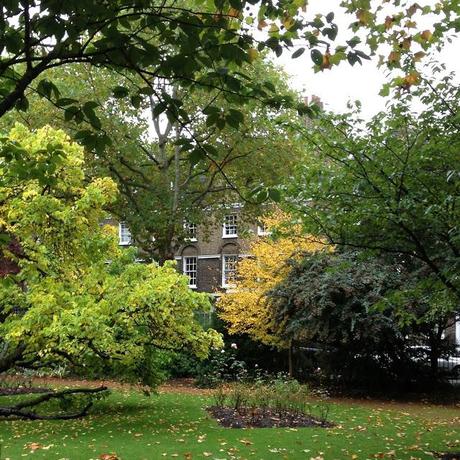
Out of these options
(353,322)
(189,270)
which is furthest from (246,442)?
(189,270)

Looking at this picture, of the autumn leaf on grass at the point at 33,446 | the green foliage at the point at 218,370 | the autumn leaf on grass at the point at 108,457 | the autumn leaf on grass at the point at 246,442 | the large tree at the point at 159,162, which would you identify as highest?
the large tree at the point at 159,162

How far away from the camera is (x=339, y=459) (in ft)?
26.8

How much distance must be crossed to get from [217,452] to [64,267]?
13.0ft

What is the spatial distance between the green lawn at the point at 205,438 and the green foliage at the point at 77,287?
112 centimetres

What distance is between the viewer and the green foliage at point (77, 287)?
6148mm

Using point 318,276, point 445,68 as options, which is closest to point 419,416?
point 318,276

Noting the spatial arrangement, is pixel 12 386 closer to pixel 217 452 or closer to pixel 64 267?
pixel 217 452

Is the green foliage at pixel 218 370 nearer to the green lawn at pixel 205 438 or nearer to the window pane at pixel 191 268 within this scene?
the green lawn at pixel 205 438

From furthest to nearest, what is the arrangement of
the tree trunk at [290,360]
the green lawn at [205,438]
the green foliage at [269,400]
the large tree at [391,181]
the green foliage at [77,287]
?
1. the tree trunk at [290,360]
2. the green foliage at [269,400]
3. the green lawn at [205,438]
4. the large tree at [391,181]
5. the green foliage at [77,287]

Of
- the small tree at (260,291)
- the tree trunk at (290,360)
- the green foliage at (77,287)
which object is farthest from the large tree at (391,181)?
the tree trunk at (290,360)

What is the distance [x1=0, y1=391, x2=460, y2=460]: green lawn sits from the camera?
838 cm

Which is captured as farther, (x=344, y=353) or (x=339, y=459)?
(x=344, y=353)

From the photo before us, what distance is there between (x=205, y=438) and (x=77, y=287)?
349 centimetres

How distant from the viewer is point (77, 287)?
326 inches
